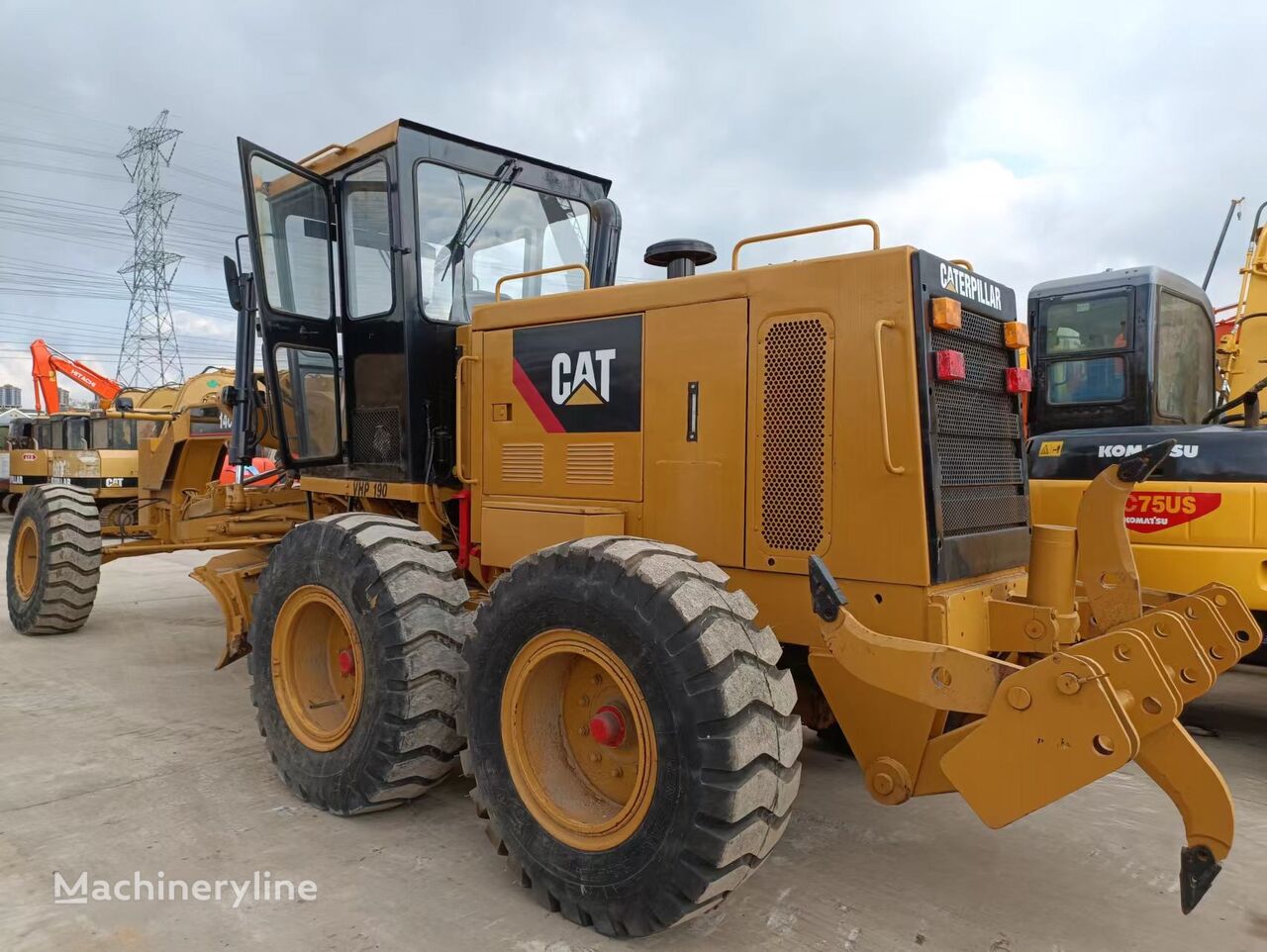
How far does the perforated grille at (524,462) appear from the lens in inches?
161

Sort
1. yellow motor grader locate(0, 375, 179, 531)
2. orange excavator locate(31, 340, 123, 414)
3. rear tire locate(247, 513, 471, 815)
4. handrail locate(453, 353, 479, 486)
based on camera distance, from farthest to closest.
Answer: orange excavator locate(31, 340, 123, 414) → yellow motor grader locate(0, 375, 179, 531) → handrail locate(453, 353, 479, 486) → rear tire locate(247, 513, 471, 815)

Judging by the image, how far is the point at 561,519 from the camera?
3836 mm

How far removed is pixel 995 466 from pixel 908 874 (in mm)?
1605

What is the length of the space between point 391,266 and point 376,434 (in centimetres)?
90

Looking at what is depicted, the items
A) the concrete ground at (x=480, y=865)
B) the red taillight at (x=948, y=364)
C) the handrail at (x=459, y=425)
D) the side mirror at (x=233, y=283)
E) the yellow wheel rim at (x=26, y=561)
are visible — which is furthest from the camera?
the yellow wheel rim at (x=26, y=561)

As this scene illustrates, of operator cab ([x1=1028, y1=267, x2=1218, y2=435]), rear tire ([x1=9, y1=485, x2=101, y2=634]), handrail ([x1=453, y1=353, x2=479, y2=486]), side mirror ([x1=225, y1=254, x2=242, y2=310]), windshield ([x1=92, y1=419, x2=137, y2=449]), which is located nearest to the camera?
handrail ([x1=453, y1=353, x2=479, y2=486])

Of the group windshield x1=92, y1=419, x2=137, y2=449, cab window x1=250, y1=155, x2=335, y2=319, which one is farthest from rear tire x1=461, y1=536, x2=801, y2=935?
windshield x1=92, y1=419, x2=137, y2=449

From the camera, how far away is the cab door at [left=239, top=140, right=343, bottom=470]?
16.1ft

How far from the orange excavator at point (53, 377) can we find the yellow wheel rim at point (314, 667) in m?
22.2

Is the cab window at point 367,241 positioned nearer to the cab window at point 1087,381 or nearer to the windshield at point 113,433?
the cab window at point 1087,381

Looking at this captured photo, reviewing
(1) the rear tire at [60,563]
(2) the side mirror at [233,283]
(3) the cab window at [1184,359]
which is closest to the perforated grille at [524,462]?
(2) the side mirror at [233,283]

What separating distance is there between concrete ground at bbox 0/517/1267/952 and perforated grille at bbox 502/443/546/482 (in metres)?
1.49

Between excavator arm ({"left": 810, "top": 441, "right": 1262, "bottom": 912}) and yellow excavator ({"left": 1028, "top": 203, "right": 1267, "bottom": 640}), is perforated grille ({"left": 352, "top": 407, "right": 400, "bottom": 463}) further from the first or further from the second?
yellow excavator ({"left": 1028, "top": 203, "right": 1267, "bottom": 640})

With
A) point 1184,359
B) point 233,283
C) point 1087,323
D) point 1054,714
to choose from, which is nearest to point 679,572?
point 1054,714
